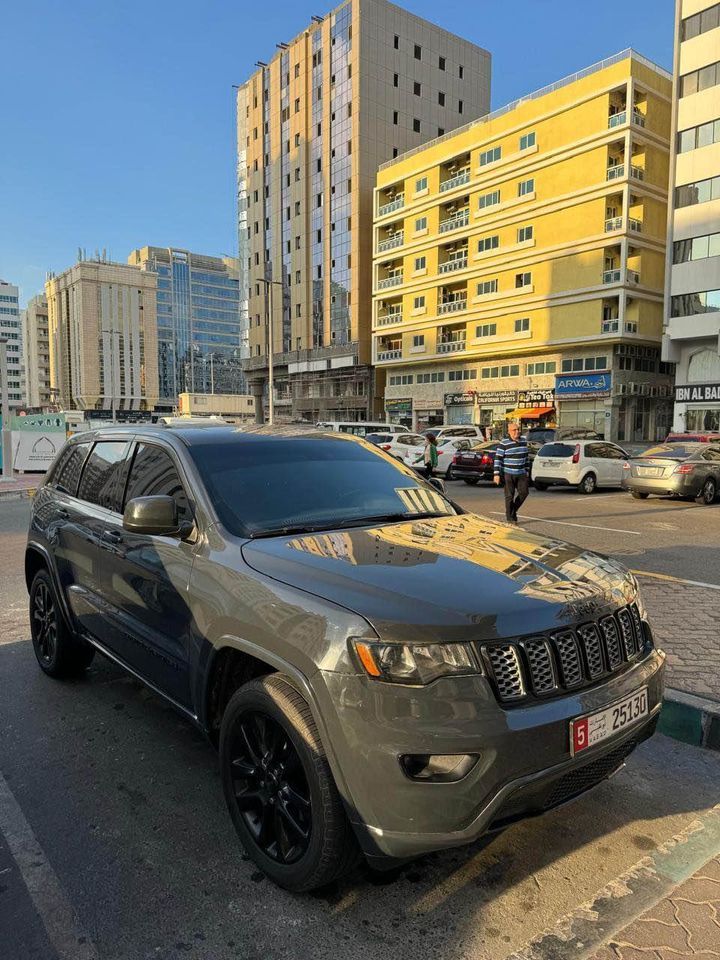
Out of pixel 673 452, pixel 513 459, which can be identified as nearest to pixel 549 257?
pixel 673 452

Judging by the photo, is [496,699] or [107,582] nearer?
[496,699]

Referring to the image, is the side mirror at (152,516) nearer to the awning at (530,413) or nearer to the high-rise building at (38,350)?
the awning at (530,413)

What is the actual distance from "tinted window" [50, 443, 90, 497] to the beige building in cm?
12676

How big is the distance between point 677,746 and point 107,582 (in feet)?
10.8

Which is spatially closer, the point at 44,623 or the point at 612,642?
the point at 612,642

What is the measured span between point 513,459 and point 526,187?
127 feet

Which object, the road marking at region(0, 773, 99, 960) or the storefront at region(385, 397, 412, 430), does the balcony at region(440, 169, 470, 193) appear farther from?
the road marking at region(0, 773, 99, 960)

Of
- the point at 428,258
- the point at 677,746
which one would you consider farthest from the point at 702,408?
the point at 677,746

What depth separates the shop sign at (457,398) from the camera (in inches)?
1933

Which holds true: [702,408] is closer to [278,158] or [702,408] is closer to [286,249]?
[286,249]

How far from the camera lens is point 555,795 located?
2266 mm

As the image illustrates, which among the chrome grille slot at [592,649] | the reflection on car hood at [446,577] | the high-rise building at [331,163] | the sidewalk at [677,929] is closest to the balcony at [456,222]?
the high-rise building at [331,163]

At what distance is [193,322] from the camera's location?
478 ft

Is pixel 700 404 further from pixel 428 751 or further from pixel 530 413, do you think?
pixel 428 751
